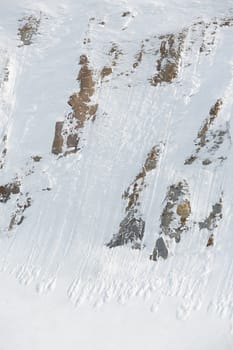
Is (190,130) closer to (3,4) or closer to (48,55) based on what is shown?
(48,55)

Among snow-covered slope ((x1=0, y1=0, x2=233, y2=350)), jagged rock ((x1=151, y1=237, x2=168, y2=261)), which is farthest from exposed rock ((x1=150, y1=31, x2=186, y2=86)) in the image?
jagged rock ((x1=151, y1=237, x2=168, y2=261))

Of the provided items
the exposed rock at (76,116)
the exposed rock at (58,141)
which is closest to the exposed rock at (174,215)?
the exposed rock at (76,116)

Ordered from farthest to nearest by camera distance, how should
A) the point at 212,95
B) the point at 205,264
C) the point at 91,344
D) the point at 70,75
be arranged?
1. the point at 70,75
2. the point at 212,95
3. the point at 205,264
4. the point at 91,344

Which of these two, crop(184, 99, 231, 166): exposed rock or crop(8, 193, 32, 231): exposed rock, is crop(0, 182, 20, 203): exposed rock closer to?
crop(8, 193, 32, 231): exposed rock

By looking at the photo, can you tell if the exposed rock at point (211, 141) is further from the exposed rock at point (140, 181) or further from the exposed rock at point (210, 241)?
the exposed rock at point (210, 241)

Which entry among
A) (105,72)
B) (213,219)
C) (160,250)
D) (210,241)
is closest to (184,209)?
(213,219)

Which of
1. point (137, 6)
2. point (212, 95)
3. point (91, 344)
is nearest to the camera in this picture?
point (91, 344)

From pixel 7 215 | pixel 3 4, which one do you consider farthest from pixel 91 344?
pixel 3 4

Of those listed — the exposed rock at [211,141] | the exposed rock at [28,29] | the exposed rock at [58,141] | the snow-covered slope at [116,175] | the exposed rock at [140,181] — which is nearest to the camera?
the snow-covered slope at [116,175]
